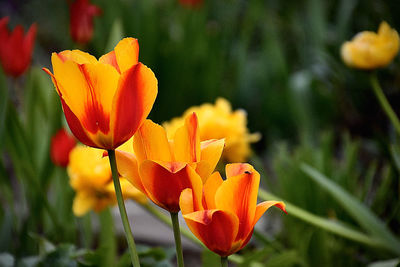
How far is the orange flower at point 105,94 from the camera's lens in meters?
0.39

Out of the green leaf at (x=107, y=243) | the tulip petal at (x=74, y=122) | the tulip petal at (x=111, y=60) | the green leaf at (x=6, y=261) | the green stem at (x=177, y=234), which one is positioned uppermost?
the tulip petal at (x=111, y=60)

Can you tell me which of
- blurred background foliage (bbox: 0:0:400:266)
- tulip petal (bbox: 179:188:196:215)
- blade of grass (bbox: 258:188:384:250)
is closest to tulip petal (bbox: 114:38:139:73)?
tulip petal (bbox: 179:188:196:215)

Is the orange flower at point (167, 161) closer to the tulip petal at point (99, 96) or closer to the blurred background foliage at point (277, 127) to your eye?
the tulip petal at point (99, 96)

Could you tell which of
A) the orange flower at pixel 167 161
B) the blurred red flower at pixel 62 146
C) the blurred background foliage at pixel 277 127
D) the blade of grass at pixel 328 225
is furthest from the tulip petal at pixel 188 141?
the blurred red flower at pixel 62 146

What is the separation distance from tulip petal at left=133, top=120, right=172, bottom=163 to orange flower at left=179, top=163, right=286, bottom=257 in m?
0.05

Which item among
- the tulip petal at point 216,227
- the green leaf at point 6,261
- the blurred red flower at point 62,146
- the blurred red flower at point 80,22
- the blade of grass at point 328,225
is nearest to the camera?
the tulip petal at point 216,227

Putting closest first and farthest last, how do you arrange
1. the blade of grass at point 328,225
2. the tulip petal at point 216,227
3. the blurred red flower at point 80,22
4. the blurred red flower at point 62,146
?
the tulip petal at point 216,227, the blade of grass at point 328,225, the blurred red flower at point 62,146, the blurred red flower at point 80,22

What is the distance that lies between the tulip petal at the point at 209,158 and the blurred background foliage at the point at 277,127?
0.30 m

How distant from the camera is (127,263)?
0.73m

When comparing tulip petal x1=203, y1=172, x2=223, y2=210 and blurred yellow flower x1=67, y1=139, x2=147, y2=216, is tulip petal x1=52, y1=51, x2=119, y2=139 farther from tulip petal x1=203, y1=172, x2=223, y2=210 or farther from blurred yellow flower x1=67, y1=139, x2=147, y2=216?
blurred yellow flower x1=67, y1=139, x2=147, y2=216

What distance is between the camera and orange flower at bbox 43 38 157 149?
1.27 feet

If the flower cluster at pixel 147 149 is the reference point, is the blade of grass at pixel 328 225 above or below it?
below

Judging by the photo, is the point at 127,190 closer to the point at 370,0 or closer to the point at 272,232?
the point at 272,232

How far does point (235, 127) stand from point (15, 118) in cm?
53
